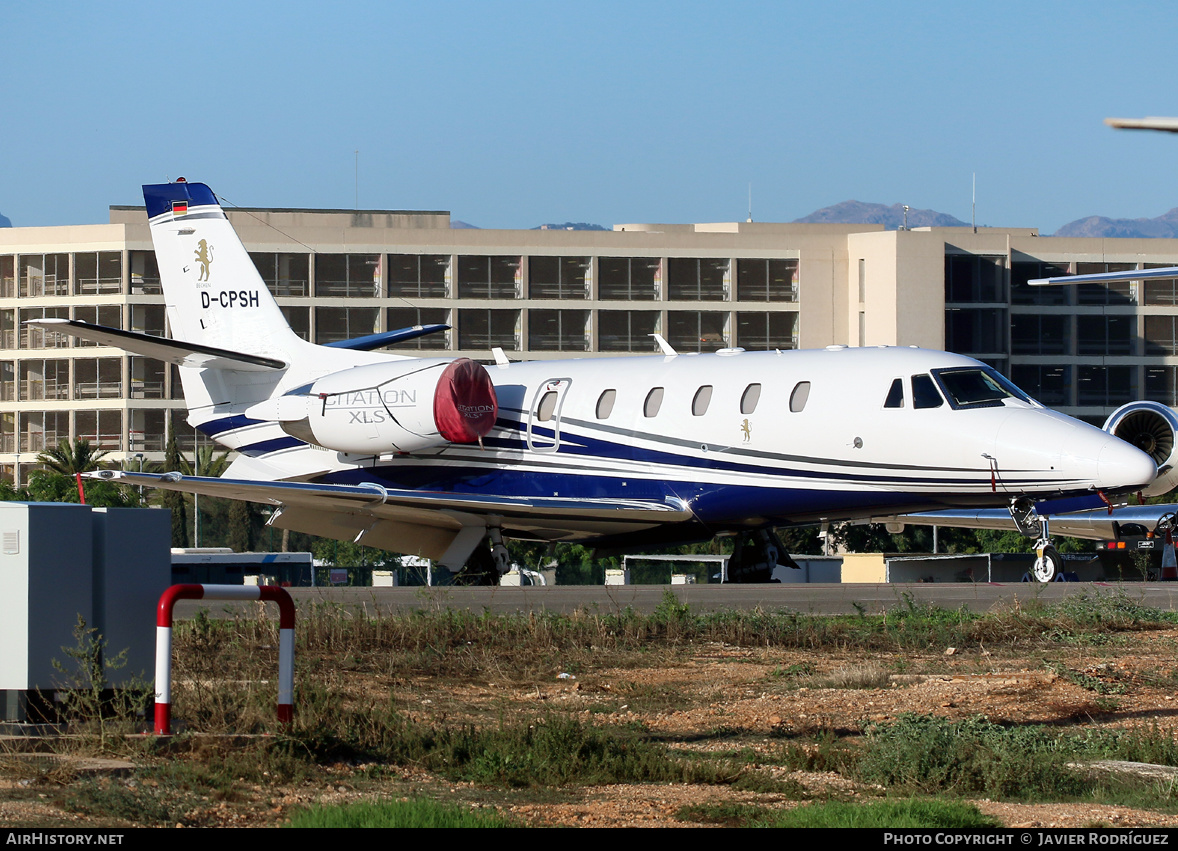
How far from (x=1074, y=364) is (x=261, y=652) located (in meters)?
80.9

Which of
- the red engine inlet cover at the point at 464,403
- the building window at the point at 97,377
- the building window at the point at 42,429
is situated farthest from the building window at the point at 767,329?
the red engine inlet cover at the point at 464,403

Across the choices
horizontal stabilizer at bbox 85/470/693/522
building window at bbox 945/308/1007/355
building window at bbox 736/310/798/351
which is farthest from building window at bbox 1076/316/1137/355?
horizontal stabilizer at bbox 85/470/693/522

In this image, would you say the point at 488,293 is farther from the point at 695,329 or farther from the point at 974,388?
the point at 974,388

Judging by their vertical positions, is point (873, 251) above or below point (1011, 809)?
above

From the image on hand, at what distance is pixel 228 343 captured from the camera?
2714cm

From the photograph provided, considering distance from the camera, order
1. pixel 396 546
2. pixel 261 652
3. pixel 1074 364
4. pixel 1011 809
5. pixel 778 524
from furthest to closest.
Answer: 1. pixel 1074 364
2. pixel 396 546
3. pixel 778 524
4. pixel 261 652
5. pixel 1011 809

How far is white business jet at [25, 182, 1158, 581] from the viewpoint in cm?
2022

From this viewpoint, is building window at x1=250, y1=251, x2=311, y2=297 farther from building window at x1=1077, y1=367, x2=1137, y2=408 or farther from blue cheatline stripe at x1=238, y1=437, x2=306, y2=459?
blue cheatline stripe at x1=238, y1=437, x2=306, y2=459

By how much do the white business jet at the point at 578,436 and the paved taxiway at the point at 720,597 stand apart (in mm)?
1398

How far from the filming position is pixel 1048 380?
8675 centimetres

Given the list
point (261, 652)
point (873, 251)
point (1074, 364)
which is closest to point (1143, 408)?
point (261, 652)

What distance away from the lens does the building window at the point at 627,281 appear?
3241 inches

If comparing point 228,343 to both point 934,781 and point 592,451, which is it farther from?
point 934,781

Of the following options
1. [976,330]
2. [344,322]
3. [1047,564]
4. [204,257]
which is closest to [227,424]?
[204,257]
